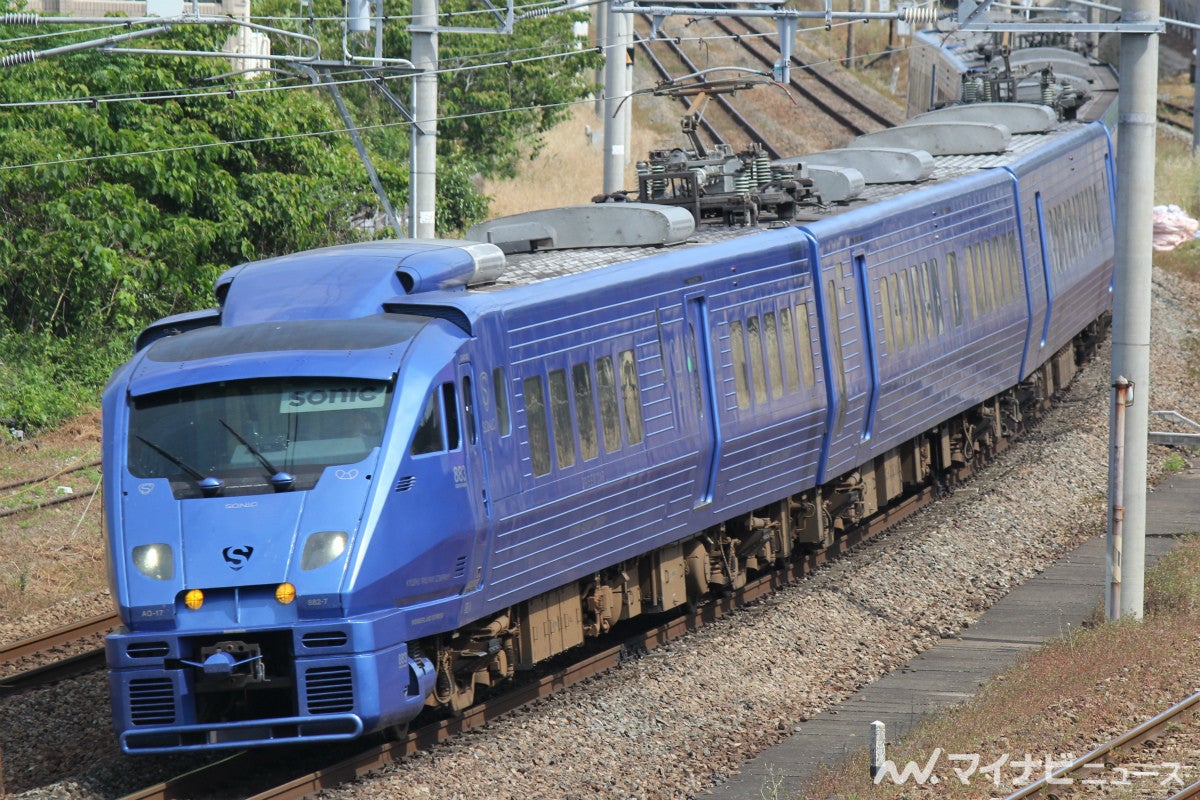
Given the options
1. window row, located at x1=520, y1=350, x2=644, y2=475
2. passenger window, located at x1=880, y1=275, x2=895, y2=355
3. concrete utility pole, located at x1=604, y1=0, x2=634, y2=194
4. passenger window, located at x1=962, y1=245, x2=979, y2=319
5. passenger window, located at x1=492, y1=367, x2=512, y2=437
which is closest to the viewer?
passenger window, located at x1=492, y1=367, x2=512, y2=437

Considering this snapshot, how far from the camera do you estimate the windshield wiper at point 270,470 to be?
31.8ft

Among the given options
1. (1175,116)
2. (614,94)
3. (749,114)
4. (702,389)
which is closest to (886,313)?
(702,389)

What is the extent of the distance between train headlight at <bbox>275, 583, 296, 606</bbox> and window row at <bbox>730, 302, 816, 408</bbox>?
5.27 meters

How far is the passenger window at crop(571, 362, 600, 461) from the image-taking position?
1184 cm

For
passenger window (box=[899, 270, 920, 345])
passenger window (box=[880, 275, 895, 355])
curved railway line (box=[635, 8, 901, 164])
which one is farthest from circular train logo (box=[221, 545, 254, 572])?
curved railway line (box=[635, 8, 901, 164])

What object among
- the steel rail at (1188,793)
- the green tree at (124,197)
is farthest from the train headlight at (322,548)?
the green tree at (124,197)

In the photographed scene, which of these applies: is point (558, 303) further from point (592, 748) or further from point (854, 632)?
point (854, 632)

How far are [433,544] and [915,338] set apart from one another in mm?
8394

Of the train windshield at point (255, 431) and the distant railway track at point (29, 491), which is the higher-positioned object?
the train windshield at point (255, 431)

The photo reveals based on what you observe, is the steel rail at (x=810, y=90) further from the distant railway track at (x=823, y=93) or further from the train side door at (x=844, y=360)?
the train side door at (x=844, y=360)

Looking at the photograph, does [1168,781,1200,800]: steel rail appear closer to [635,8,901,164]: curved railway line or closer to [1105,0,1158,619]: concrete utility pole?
[1105,0,1158,619]: concrete utility pole

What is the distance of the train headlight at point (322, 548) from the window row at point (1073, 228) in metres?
14.3

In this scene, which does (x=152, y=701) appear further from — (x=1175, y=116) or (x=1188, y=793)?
(x=1175, y=116)

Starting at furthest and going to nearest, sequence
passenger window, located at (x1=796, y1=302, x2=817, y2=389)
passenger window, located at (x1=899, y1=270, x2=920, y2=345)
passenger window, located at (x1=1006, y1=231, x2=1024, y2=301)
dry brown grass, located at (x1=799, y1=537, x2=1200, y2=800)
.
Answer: passenger window, located at (x1=1006, y1=231, x2=1024, y2=301) < passenger window, located at (x1=899, y1=270, x2=920, y2=345) < passenger window, located at (x1=796, y1=302, x2=817, y2=389) < dry brown grass, located at (x1=799, y1=537, x2=1200, y2=800)
